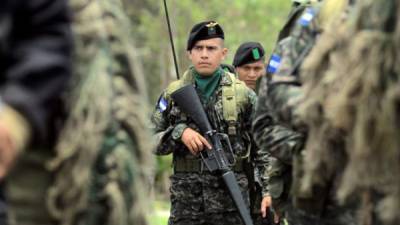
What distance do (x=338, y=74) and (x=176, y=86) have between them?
4249 mm

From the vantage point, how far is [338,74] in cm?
356

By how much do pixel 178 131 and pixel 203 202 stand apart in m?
0.59

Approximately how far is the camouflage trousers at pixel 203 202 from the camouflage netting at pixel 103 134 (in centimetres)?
426

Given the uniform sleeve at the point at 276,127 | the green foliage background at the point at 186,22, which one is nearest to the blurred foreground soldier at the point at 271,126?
the uniform sleeve at the point at 276,127

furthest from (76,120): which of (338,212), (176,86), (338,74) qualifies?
(176,86)

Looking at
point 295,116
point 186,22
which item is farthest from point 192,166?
point 186,22

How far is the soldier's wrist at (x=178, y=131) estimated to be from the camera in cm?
755

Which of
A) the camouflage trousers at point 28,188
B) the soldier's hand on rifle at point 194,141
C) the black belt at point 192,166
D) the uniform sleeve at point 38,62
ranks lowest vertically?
the black belt at point 192,166

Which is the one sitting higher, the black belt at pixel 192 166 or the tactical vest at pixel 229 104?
the tactical vest at pixel 229 104

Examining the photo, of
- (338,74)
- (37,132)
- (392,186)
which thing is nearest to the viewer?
(37,132)

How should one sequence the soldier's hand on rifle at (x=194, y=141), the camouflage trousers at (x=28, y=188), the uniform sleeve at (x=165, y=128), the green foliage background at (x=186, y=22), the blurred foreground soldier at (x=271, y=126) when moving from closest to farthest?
1. the camouflage trousers at (x=28, y=188)
2. the blurred foreground soldier at (x=271, y=126)
3. the soldier's hand on rifle at (x=194, y=141)
4. the uniform sleeve at (x=165, y=128)
5. the green foliage background at (x=186, y=22)

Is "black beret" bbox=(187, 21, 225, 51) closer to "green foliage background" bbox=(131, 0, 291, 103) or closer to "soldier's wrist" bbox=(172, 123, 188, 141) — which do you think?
"soldier's wrist" bbox=(172, 123, 188, 141)

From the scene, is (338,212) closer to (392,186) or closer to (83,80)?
(392,186)

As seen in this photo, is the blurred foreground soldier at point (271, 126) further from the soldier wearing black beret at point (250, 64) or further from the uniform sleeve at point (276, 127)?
the soldier wearing black beret at point (250, 64)
